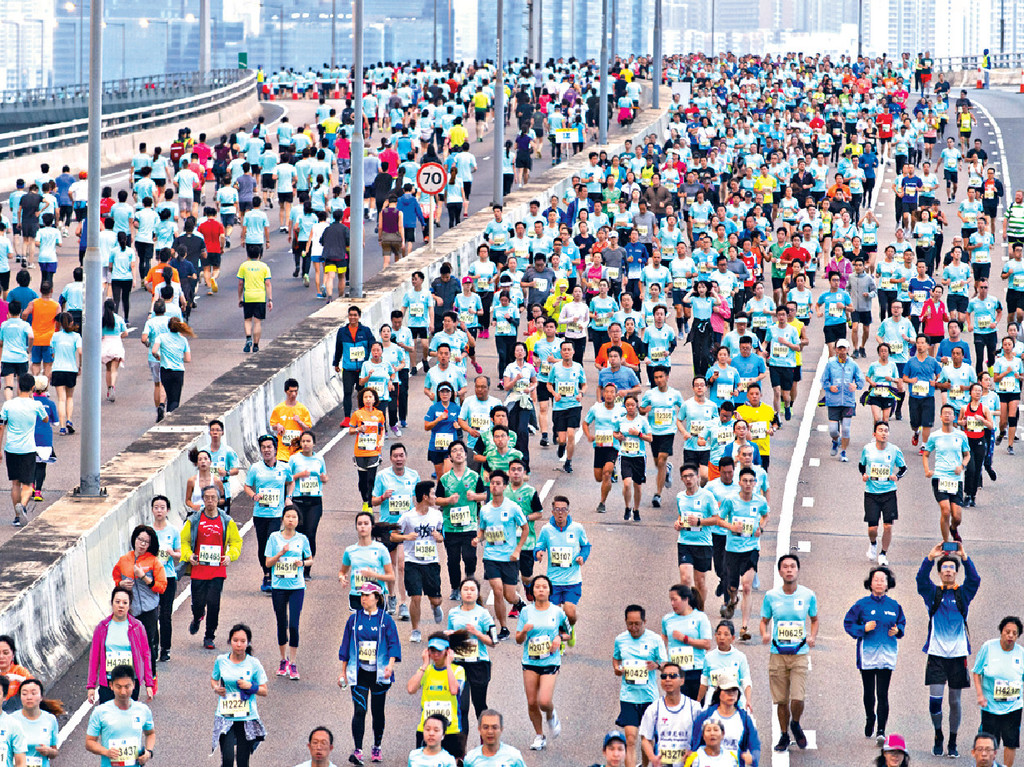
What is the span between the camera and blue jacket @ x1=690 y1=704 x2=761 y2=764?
12.1 meters

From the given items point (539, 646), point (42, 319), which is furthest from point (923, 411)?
point (42, 319)

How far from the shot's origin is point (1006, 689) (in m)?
13.5

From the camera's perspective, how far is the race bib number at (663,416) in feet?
66.7

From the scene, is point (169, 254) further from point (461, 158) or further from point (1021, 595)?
point (1021, 595)

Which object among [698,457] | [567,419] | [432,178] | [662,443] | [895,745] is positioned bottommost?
[895,745]

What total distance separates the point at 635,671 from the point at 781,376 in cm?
1106

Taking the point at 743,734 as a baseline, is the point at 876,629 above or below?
above

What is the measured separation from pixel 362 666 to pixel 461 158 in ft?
78.3

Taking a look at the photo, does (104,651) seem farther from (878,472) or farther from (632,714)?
(878,472)

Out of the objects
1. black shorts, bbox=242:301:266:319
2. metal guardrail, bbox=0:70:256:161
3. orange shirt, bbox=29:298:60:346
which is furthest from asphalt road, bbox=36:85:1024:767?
metal guardrail, bbox=0:70:256:161

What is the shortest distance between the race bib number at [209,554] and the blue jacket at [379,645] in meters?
2.34

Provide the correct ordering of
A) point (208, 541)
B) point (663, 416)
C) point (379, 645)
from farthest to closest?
point (663, 416) < point (208, 541) < point (379, 645)

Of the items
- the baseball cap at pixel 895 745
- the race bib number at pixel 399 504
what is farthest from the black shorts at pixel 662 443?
the baseball cap at pixel 895 745

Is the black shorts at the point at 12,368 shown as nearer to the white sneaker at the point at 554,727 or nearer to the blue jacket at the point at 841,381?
the blue jacket at the point at 841,381
